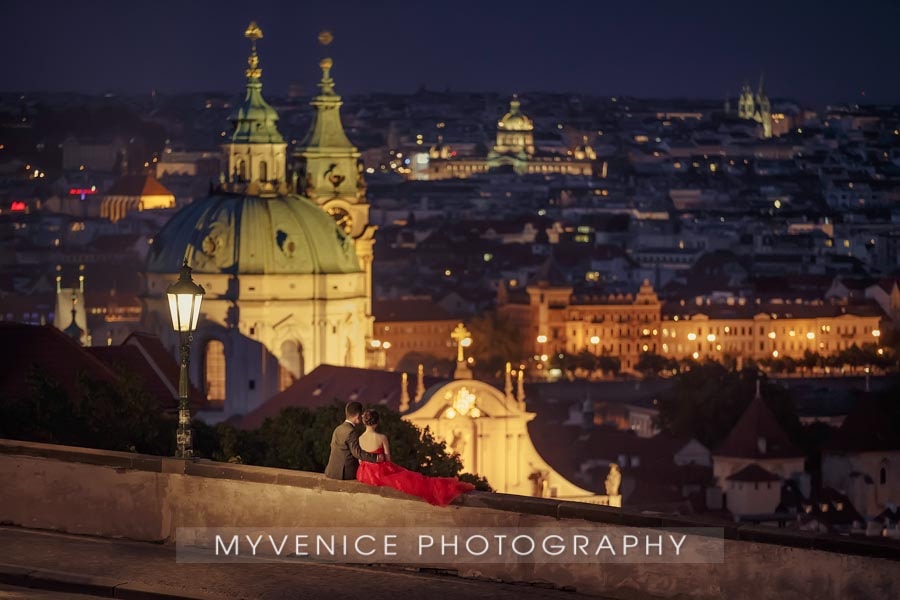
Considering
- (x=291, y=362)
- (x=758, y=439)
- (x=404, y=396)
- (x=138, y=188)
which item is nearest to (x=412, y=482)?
(x=404, y=396)

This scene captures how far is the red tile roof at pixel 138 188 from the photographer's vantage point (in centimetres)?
19588

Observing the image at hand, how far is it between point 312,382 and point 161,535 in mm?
48262

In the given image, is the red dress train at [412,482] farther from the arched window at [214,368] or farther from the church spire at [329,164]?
the church spire at [329,164]

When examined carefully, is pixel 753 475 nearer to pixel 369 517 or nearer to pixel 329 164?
pixel 329 164

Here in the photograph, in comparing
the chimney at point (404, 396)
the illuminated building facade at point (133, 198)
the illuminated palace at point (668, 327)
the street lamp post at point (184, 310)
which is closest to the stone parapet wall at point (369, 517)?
the street lamp post at point (184, 310)

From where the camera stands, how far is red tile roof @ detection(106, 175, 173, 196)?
19588 cm

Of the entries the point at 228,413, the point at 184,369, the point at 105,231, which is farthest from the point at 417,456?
the point at 105,231

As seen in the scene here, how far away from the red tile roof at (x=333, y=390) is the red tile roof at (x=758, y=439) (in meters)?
12.9

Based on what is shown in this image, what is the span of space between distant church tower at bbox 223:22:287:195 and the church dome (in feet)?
3.83

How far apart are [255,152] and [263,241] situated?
324 cm

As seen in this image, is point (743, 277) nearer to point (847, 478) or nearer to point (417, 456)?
point (847, 478)

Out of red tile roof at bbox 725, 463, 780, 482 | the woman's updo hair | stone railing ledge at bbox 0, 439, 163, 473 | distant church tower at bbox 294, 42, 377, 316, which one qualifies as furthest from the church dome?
the woman's updo hair

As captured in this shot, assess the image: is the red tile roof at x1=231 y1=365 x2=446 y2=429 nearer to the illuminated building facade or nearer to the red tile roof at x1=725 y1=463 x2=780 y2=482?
the red tile roof at x1=725 y1=463 x2=780 y2=482

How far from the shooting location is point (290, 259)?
7394 cm
